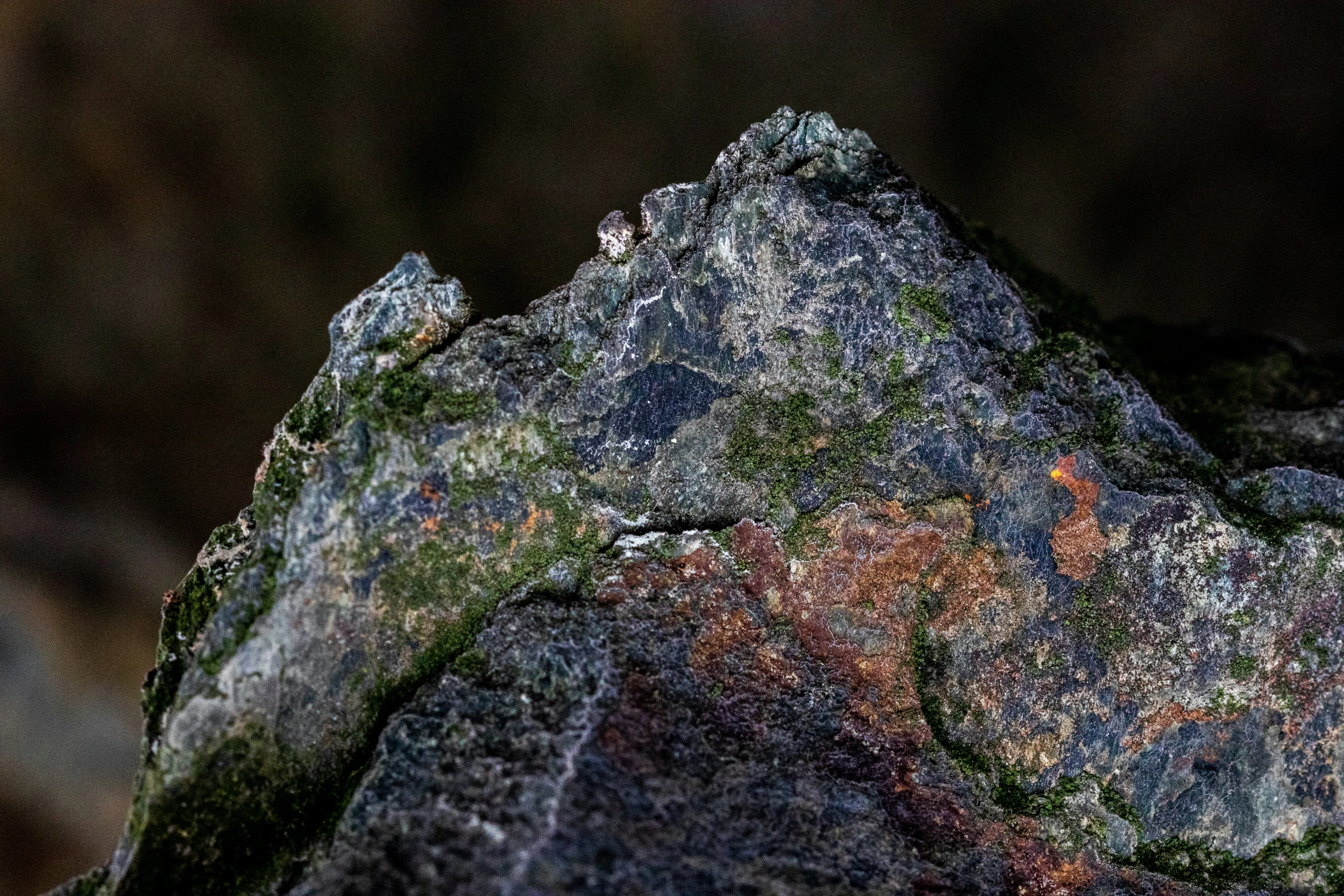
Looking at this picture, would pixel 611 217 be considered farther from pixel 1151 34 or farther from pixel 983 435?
pixel 1151 34

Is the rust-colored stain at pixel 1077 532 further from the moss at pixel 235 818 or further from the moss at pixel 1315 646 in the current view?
the moss at pixel 235 818

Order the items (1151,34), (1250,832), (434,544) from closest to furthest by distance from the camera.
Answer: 1. (434,544)
2. (1250,832)
3. (1151,34)

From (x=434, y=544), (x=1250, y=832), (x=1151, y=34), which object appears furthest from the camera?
(x=1151, y=34)

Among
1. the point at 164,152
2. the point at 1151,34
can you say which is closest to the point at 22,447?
the point at 164,152

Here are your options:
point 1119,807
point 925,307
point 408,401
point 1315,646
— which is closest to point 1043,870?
point 1119,807

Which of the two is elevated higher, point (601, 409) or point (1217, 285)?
point (1217, 285)

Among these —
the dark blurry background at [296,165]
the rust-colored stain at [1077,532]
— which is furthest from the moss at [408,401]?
the dark blurry background at [296,165]

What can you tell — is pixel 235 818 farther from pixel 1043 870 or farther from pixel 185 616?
pixel 1043 870

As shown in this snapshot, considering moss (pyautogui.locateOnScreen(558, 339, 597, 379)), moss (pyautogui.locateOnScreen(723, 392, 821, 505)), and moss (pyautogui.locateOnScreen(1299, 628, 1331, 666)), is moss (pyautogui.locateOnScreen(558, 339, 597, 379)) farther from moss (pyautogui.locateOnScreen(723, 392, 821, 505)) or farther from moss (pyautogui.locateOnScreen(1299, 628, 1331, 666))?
moss (pyautogui.locateOnScreen(1299, 628, 1331, 666))
